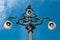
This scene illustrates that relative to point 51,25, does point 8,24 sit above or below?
above

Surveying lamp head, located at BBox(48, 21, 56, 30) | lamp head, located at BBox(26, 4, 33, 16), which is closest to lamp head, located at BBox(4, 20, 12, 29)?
lamp head, located at BBox(26, 4, 33, 16)

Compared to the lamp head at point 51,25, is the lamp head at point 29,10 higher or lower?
higher

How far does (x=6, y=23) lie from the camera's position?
18203mm

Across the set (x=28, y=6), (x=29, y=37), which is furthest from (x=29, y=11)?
(x=29, y=37)

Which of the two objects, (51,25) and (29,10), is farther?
(29,10)

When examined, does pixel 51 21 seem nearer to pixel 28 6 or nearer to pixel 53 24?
pixel 53 24

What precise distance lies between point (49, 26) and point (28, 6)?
1.43 m

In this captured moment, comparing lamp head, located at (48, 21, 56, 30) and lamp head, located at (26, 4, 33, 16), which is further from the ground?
lamp head, located at (26, 4, 33, 16)

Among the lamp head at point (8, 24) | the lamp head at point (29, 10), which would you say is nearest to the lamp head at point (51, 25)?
the lamp head at point (29, 10)

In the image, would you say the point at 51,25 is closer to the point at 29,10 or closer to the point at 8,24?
the point at 29,10

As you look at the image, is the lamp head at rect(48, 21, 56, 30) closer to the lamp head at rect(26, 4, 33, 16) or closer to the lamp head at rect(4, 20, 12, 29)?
the lamp head at rect(26, 4, 33, 16)

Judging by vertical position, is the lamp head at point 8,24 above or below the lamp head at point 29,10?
below

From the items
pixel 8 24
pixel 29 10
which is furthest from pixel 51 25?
pixel 8 24

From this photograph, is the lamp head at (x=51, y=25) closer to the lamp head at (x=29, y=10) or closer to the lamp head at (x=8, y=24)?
the lamp head at (x=29, y=10)
